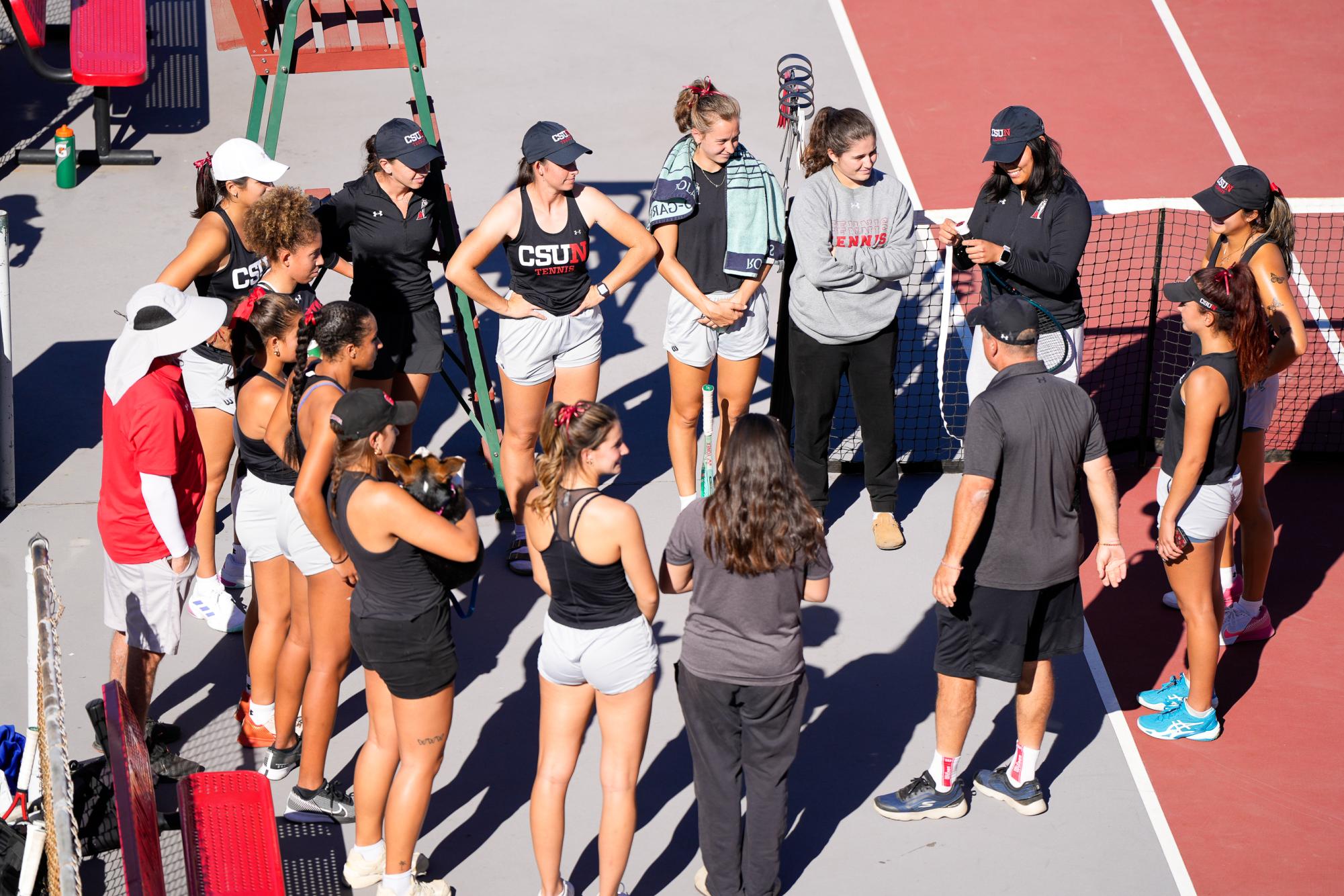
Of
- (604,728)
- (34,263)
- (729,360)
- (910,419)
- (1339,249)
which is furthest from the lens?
(1339,249)

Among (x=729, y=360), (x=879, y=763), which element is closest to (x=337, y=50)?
(x=729, y=360)

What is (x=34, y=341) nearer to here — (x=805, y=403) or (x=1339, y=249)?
(x=805, y=403)

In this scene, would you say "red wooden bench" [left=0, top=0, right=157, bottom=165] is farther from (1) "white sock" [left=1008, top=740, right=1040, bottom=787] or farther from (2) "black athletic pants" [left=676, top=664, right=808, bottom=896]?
(1) "white sock" [left=1008, top=740, right=1040, bottom=787]

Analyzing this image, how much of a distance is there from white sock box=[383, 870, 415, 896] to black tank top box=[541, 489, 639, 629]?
46.9 inches

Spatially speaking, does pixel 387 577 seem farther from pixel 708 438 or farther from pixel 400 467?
pixel 708 438

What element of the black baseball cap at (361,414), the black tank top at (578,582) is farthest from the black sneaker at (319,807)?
the black baseball cap at (361,414)

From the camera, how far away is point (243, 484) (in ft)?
18.5

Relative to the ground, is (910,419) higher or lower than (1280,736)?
higher

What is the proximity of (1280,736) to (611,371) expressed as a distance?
470 cm

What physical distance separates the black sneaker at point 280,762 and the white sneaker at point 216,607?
3.74 feet

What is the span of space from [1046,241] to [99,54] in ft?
26.1

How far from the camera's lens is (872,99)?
12461 millimetres

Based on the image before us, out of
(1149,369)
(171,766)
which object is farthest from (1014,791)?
(171,766)

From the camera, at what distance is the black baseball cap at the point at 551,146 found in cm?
→ 627
